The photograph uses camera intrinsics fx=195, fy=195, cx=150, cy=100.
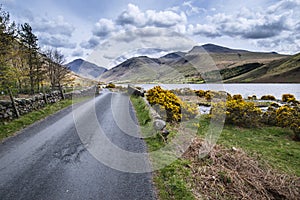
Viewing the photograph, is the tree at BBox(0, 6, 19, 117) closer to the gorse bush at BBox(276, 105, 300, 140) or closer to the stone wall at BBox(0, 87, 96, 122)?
the stone wall at BBox(0, 87, 96, 122)

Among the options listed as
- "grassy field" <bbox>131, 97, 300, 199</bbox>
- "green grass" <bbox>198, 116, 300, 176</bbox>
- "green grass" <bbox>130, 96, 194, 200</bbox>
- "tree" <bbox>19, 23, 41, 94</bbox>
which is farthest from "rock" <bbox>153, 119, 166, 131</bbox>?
"tree" <bbox>19, 23, 41, 94</bbox>

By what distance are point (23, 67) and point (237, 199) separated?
57.2 feet

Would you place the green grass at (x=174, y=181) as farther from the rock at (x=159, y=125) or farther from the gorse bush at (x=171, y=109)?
the gorse bush at (x=171, y=109)

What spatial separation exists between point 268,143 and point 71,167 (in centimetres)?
892

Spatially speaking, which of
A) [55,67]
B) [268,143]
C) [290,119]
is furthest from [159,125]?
[55,67]

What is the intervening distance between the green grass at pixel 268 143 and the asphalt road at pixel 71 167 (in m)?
4.55

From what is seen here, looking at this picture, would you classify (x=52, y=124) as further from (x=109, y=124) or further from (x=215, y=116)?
(x=215, y=116)

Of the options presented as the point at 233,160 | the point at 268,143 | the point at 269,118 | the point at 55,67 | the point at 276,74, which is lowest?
the point at 268,143

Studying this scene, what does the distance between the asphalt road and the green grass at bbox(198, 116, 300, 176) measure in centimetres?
455

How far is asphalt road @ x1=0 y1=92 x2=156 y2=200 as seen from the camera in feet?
12.7

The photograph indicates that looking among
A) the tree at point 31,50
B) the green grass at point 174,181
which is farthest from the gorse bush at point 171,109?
the tree at point 31,50

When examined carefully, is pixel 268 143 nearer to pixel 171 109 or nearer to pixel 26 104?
pixel 171 109

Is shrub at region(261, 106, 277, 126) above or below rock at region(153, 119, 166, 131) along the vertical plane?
below

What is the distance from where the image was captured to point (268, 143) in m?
9.41
